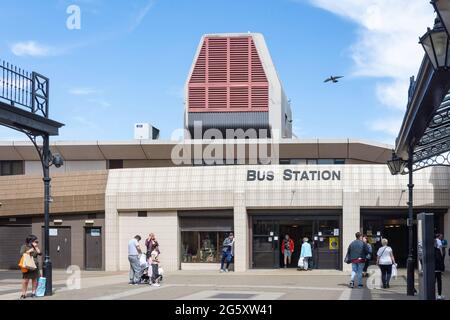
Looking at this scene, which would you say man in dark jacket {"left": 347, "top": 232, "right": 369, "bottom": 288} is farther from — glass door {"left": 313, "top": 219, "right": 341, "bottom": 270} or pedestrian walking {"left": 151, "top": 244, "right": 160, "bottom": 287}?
glass door {"left": 313, "top": 219, "right": 341, "bottom": 270}

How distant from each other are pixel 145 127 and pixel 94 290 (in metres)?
19.2

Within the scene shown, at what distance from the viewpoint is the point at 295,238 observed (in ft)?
90.4

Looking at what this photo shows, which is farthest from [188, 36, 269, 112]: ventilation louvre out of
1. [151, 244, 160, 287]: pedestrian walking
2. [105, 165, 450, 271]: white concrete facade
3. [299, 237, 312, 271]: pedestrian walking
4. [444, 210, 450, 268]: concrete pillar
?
[151, 244, 160, 287]: pedestrian walking

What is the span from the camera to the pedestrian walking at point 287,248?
88.9 feet

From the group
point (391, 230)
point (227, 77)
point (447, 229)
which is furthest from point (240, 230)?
point (227, 77)

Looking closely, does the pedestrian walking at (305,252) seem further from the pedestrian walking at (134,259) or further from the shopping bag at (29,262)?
the shopping bag at (29,262)

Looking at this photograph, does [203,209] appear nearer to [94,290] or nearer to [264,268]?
[264,268]

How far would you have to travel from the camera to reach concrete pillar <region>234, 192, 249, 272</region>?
87.5 ft

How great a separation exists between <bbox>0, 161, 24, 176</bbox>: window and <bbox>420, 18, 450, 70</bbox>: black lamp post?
1060 inches

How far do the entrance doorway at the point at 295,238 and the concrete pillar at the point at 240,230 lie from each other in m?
0.75

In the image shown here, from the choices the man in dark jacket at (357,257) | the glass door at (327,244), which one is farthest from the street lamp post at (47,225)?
the glass door at (327,244)
